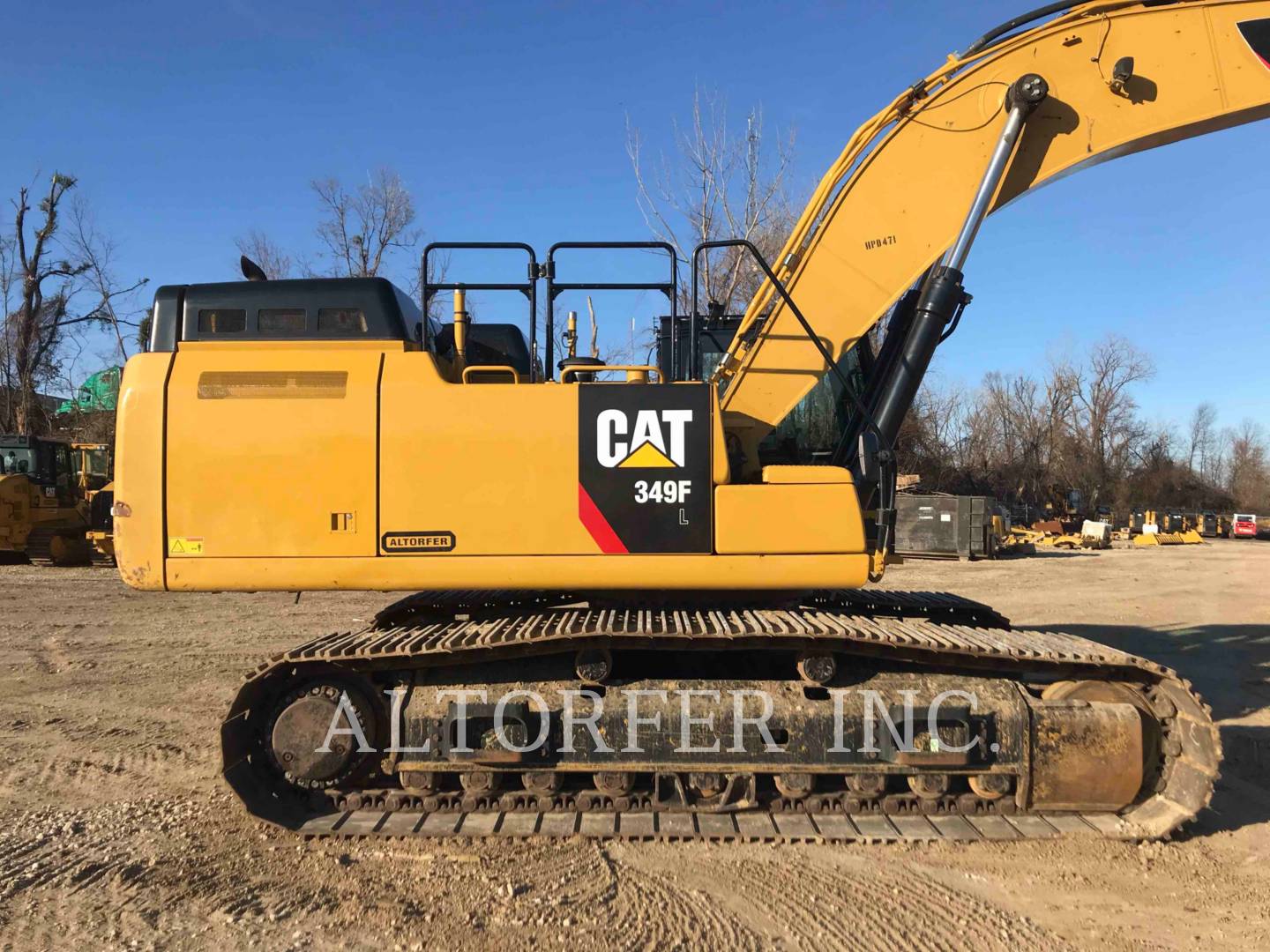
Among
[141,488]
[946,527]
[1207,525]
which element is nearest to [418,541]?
[141,488]

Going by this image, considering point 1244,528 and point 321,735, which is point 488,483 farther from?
point 1244,528

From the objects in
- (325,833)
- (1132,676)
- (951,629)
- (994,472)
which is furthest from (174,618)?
(994,472)

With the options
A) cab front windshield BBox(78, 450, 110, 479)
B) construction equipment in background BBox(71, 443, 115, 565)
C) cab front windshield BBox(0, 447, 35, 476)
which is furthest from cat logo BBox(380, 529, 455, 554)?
cab front windshield BBox(78, 450, 110, 479)

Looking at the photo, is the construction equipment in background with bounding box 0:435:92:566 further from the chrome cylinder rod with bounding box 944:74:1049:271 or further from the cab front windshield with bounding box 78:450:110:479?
the chrome cylinder rod with bounding box 944:74:1049:271

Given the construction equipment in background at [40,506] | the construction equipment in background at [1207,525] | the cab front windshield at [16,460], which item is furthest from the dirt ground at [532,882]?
the construction equipment in background at [1207,525]

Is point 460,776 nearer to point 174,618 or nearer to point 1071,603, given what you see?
point 174,618

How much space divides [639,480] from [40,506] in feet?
57.6

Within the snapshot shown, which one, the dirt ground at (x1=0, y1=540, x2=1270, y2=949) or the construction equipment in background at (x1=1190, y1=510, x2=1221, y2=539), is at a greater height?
the construction equipment in background at (x1=1190, y1=510, x2=1221, y2=539)

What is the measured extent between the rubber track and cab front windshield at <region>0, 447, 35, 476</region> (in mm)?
16657

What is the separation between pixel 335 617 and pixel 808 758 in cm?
784

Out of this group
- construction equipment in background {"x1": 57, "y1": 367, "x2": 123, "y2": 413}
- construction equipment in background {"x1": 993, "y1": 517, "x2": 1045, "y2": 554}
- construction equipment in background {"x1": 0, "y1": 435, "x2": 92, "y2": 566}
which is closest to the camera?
construction equipment in background {"x1": 0, "y1": 435, "x2": 92, "y2": 566}

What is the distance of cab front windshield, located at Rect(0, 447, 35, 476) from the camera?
54.7 ft

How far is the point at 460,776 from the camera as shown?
4.34 meters

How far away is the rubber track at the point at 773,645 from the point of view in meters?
4.05
